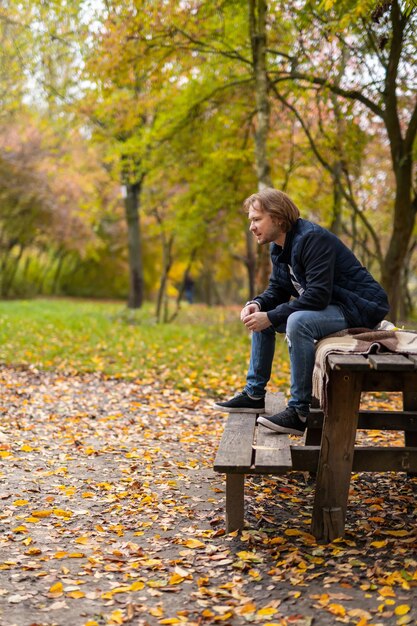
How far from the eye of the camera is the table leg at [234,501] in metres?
4.22

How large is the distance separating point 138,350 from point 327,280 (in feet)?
29.0

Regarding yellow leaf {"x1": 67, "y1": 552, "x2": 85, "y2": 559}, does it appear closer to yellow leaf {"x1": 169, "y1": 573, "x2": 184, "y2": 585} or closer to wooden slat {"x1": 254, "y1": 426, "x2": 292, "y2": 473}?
yellow leaf {"x1": 169, "y1": 573, "x2": 184, "y2": 585}

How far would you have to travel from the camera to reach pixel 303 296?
4.46 m

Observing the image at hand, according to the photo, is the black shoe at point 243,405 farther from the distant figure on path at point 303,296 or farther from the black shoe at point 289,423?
the black shoe at point 289,423

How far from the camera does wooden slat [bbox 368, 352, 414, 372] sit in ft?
11.9

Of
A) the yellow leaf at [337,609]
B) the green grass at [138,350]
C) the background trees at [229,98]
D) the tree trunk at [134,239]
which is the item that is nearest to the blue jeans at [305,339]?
the yellow leaf at [337,609]

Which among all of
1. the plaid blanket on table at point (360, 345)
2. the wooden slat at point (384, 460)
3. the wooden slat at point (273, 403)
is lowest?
the wooden slat at point (384, 460)

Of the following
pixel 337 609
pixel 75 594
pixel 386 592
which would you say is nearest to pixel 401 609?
pixel 386 592

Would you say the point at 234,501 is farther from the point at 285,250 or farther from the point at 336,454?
the point at 285,250

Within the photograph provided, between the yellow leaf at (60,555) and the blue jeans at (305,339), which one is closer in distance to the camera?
the yellow leaf at (60,555)

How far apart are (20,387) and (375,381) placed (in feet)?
20.8

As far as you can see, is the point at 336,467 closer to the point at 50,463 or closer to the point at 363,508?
the point at 363,508

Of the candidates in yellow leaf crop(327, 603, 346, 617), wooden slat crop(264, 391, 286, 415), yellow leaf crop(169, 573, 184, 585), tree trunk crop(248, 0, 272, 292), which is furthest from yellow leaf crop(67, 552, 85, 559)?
tree trunk crop(248, 0, 272, 292)

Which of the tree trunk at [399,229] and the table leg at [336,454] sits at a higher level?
the tree trunk at [399,229]
